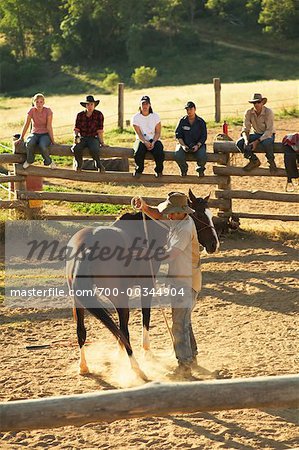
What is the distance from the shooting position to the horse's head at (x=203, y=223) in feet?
27.9

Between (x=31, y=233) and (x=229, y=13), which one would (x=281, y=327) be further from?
(x=229, y=13)

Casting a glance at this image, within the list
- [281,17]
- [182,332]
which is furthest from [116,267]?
[281,17]

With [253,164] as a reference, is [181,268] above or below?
below

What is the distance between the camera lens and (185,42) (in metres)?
54.8

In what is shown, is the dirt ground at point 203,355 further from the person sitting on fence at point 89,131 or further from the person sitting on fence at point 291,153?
the person sitting on fence at point 89,131

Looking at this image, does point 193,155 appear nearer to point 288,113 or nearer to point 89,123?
point 89,123

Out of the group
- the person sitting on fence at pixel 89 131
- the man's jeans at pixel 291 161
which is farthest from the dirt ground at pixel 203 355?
the person sitting on fence at pixel 89 131

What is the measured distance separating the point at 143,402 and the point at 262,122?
873 centimetres

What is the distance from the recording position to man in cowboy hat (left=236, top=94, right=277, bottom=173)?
12.4m

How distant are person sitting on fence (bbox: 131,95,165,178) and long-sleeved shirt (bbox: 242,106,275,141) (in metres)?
1.39

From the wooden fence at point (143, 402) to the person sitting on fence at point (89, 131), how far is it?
8.40m

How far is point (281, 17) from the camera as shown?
175 ft

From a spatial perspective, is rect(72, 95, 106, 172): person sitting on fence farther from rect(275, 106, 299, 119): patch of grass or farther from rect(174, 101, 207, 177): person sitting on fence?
rect(275, 106, 299, 119): patch of grass

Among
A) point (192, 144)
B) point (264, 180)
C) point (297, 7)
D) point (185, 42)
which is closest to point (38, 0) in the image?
point (185, 42)
